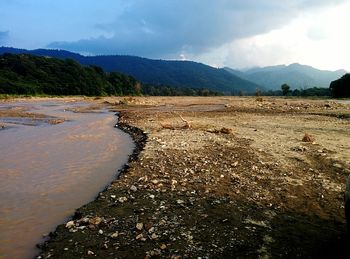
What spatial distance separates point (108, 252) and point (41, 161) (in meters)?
13.2

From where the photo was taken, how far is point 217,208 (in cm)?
1238

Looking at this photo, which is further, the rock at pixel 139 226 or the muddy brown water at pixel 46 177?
the muddy brown water at pixel 46 177

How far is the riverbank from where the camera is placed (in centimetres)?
969

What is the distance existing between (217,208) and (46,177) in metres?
9.29

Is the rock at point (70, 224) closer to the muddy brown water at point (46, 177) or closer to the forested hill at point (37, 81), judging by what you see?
the muddy brown water at point (46, 177)

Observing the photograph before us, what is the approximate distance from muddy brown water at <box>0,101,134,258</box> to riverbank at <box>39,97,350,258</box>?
0.95 metres

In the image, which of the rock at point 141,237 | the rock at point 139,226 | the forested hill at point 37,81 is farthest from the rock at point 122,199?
the forested hill at point 37,81

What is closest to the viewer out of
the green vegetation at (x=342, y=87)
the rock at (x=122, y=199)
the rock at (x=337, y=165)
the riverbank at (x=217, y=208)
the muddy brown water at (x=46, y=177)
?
the riverbank at (x=217, y=208)

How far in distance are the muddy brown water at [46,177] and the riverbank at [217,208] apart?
0.95m

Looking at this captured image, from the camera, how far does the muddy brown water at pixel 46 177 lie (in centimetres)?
1162

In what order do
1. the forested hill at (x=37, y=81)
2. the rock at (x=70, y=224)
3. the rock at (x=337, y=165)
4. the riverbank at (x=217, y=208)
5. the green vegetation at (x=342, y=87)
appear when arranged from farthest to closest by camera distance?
1. the forested hill at (x=37, y=81)
2. the green vegetation at (x=342, y=87)
3. the rock at (x=337, y=165)
4. the rock at (x=70, y=224)
5. the riverbank at (x=217, y=208)

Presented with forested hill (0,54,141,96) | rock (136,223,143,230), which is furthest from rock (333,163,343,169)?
forested hill (0,54,141,96)

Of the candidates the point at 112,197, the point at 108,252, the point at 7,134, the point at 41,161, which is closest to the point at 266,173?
the point at 112,197

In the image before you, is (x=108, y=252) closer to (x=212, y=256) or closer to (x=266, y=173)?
(x=212, y=256)
